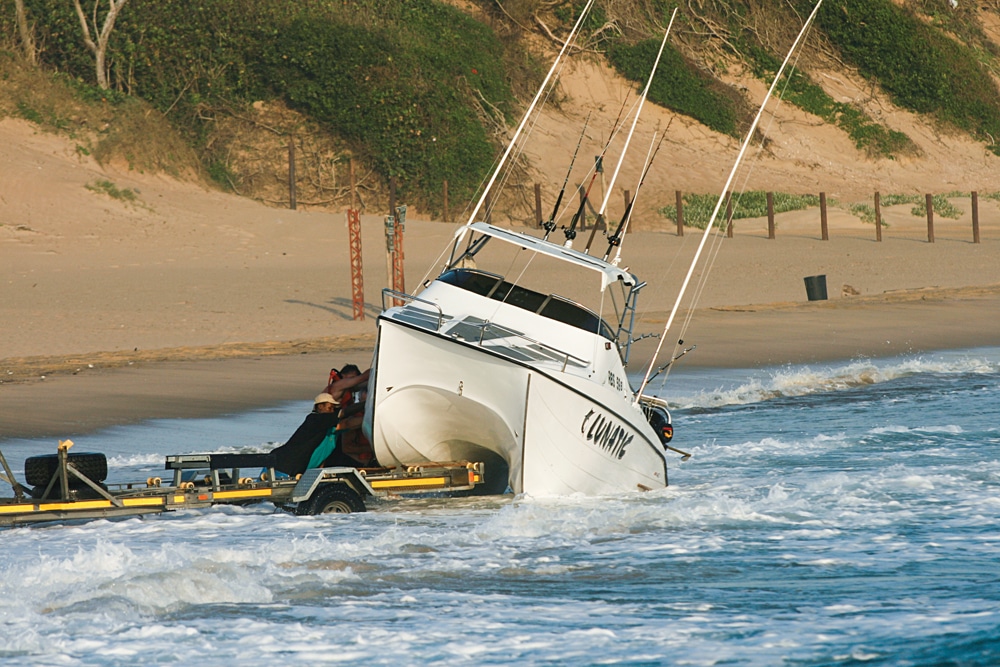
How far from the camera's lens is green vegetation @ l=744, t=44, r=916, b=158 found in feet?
161

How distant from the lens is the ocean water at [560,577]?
7223 millimetres

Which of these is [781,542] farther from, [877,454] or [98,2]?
[98,2]

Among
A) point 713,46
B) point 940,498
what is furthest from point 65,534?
point 713,46

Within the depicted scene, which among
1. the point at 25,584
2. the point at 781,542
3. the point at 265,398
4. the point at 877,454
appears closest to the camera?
the point at 25,584

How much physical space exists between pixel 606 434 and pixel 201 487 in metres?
3.05

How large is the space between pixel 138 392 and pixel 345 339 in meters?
5.08

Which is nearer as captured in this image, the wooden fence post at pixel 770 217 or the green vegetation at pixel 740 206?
the wooden fence post at pixel 770 217

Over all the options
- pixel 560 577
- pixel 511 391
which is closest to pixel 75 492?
pixel 511 391

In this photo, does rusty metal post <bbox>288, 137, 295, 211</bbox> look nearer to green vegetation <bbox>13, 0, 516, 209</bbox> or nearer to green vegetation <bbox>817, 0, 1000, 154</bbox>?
green vegetation <bbox>13, 0, 516, 209</bbox>

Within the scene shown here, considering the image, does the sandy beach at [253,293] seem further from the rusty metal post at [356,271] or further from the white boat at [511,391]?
the white boat at [511,391]

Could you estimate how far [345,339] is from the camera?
71.2 feet

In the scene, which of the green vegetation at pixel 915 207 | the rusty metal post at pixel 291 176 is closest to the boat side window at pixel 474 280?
the rusty metal post at pixel 291 176

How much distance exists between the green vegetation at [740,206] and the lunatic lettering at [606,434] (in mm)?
28541

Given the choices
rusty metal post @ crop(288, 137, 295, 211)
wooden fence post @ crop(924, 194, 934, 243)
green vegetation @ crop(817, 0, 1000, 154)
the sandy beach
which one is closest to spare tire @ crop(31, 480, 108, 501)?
the sandy beach
